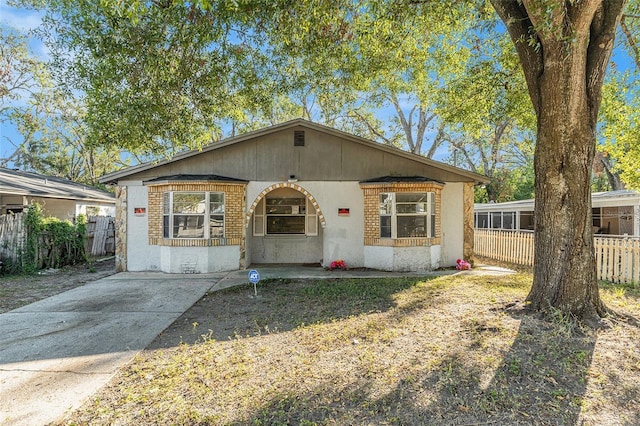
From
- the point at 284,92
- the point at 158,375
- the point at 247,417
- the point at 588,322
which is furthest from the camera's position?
the point at 284,92

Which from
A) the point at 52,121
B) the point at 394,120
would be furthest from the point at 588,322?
the point at 52,121

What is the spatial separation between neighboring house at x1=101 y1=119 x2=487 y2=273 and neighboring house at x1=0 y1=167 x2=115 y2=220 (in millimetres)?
4571

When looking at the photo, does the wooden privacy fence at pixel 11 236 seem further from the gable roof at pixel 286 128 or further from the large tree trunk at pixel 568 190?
the large tree trunk at pixel 568 190

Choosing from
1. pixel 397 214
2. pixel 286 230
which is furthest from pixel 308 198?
pixel 397 214

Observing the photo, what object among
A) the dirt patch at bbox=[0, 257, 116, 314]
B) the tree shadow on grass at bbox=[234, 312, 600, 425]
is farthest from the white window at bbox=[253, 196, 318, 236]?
the tree shadow on grass at bbox=[234, 312, 600, 425]

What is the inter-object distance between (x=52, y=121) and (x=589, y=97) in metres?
30.2

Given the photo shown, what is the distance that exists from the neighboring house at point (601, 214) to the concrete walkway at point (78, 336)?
1343cm

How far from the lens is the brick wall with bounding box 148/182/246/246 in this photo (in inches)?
379

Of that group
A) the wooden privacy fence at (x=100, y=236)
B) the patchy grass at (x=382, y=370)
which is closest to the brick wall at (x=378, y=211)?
the patchy grass at (x=382, y=370)

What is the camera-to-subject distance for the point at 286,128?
10219 mm

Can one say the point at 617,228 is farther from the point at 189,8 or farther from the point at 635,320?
the point at 189,8

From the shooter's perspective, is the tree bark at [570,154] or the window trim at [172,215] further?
the window trim at [172,215]

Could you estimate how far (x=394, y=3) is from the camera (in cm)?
654

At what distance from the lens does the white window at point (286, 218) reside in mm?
11766
